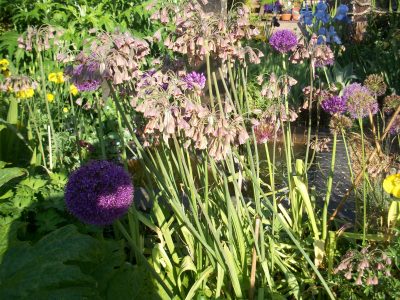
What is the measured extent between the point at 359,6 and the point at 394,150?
3682mm

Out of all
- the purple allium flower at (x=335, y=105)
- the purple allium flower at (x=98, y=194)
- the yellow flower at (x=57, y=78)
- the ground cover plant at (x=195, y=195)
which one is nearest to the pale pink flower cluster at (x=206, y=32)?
the ground cover plant at (x=195, y=195)

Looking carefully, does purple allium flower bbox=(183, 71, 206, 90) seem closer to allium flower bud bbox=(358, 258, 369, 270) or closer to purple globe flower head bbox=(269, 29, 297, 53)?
purple globe flower head bbox=(269, 29, 297, 53)

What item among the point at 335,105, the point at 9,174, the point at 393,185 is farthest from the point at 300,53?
the point at 9,174

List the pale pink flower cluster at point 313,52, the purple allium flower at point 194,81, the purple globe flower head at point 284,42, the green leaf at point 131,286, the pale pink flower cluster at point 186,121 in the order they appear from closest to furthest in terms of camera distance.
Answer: the pale pink flower cluster at point 186,121 < the purple allium flower at point 194,81 < the green leaf at point 131,286 < the pale pink flower cluster at point 313,52 < the purple globe flower head at point 284,42

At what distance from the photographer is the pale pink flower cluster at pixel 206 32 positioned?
5.41 feet

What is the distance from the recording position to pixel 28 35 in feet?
7.56

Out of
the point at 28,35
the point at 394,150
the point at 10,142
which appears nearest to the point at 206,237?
the point at 28,35

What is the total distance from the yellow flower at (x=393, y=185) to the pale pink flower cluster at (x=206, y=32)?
707 mm

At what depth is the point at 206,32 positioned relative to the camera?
1.63m

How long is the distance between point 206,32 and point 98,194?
0.68m

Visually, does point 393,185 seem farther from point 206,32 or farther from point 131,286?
point 131,286

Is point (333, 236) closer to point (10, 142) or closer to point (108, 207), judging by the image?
point (108, 207)

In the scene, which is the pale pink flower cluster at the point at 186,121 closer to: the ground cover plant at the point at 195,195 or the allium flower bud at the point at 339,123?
the ground cover plant at the point at 195,195

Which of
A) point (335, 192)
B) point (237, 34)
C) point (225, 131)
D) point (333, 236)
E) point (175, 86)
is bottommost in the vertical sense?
point (335, 192)
